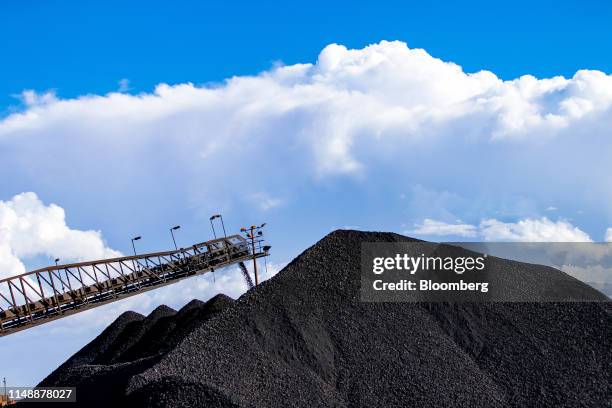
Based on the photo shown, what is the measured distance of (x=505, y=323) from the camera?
1608 centimetres

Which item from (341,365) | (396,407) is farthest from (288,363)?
(396,407)

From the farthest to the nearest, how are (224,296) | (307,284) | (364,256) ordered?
(224,296)
(364,256)
(307,284)

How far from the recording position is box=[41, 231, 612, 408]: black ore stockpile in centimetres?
1284

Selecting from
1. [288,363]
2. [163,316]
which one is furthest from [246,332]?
[163,316]

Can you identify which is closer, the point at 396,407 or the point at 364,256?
the point at 396,407

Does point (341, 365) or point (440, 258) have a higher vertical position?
point (440, 258)

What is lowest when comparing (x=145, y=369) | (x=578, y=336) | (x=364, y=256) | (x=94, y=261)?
(x=578, y=336)

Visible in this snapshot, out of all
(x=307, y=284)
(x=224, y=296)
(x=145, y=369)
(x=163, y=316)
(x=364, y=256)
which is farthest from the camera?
(x=163, y=316)

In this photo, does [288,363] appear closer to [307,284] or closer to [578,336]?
[307,284]

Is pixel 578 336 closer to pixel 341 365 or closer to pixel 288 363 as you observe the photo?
pixel 341 365

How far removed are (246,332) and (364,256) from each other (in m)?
3.97

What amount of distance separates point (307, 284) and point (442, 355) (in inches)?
137

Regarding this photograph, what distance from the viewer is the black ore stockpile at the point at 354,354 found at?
42.1 ft

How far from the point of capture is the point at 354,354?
45.9 feet
